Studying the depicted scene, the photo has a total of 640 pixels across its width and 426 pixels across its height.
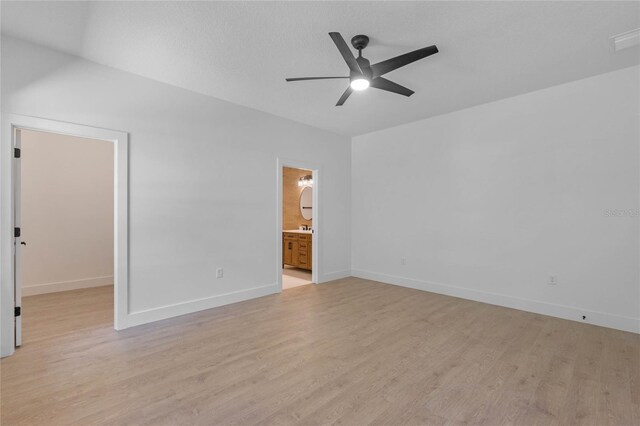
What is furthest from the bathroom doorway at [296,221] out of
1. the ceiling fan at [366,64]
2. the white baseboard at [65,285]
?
the ceiling fan at [366,64]

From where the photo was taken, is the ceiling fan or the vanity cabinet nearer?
the ceiling fan

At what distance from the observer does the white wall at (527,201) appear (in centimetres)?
324

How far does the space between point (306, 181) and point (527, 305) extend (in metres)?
5.05

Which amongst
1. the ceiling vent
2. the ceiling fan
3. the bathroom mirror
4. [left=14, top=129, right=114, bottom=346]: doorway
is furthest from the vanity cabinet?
the ceiling vent

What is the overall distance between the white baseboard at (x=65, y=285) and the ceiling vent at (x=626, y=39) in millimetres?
7475

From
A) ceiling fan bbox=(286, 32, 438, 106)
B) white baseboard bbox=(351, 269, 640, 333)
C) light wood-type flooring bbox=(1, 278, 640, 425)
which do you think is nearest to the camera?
light wood-type flooring bbox=(1, 278, 640, 425)

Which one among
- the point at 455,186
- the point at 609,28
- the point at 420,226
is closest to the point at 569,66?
the point at 609,28

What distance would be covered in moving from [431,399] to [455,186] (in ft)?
10.9

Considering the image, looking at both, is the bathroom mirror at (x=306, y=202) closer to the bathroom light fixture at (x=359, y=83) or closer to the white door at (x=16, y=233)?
the bathroom light fixture at (x=359, y=83)

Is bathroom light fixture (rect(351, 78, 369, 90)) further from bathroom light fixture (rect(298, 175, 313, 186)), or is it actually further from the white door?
bathroom light fixture (rect(298, 175, 313, 186))

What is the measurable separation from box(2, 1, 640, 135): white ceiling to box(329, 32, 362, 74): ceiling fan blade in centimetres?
28

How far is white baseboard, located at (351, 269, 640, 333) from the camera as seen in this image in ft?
10.5

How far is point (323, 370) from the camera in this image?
234 cm

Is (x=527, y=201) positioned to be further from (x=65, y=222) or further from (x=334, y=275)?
(x=65, y=222)
